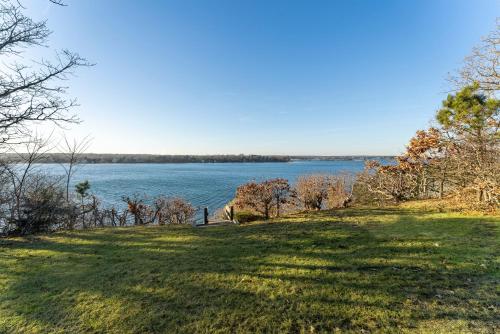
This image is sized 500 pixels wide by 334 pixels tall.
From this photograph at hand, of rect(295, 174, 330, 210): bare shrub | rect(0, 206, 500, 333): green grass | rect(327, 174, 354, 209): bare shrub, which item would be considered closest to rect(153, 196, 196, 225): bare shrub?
rect(295, 174, 330, 210): bare shrub

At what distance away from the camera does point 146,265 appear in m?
4.86

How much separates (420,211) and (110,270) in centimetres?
946

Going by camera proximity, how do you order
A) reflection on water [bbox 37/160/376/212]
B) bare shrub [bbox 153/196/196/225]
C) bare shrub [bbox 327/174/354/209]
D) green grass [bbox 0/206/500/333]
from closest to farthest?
1. green grass [bbox 0/206/500/333]
2. bare shrub [bbox 327/174/354/209]
3. bare shrub [bbox 153/196/196/225]
4. reflection on water [bbox 37/160/376/212]

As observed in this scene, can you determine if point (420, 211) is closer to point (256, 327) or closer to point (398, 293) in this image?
point (398, 293)

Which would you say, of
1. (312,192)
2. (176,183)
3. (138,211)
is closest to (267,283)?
(312,192)

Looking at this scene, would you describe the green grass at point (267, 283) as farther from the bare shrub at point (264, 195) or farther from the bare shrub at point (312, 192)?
the bare shrub at point (312, 192)

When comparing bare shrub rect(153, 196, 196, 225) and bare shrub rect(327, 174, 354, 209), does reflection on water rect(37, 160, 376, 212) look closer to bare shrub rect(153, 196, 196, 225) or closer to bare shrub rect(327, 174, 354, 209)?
bare shrub rect(327, 174, 354, 209)

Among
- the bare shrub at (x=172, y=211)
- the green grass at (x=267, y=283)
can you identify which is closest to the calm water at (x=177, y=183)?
the bare shrub at (x=172, y=211)

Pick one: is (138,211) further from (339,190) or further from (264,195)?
(339,190)

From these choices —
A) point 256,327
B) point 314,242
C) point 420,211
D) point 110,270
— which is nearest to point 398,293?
point 256,327

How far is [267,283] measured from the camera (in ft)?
12.6

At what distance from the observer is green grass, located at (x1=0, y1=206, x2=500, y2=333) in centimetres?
294

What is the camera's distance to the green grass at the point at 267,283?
2941 millimetres

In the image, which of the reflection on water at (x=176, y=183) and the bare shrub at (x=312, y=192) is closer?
the bare shrub at (x=312, y=192)
